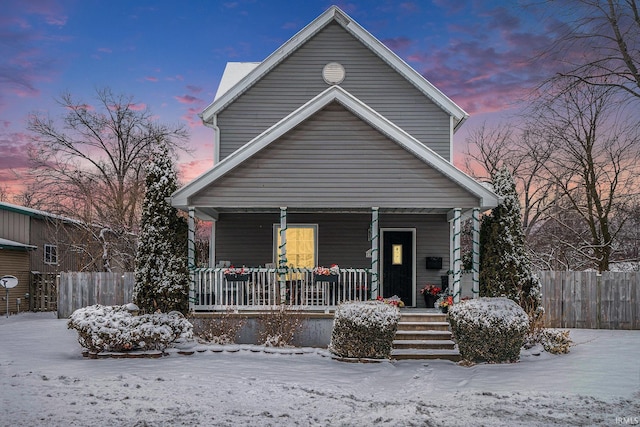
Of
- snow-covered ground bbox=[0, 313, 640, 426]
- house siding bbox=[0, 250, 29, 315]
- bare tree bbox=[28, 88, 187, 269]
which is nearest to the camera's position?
snow-covered ground bbox=[0, 313, 640, 426]

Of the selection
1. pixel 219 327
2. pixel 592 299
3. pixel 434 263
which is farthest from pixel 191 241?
pixel 592 299

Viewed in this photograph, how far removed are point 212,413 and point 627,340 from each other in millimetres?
11197

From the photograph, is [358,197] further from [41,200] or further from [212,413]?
[41,200]

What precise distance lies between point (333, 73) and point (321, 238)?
16.1ft

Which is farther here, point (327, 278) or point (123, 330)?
point (327, 278)

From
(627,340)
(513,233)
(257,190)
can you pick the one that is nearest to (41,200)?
(257,190)

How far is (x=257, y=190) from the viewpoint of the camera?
42.6ft

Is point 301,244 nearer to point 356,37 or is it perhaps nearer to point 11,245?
point 356,37

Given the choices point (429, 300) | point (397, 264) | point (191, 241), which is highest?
point (191, 241)

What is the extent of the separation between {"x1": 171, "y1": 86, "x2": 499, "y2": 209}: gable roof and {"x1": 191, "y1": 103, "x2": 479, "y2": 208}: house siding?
0.20 meters

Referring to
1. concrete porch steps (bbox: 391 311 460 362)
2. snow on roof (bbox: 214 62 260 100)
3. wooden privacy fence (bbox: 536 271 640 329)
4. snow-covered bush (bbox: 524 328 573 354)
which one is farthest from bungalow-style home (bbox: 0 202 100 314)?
wooden privacy fence (bbox: 536 271 640 329)

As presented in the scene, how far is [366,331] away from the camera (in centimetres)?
1126

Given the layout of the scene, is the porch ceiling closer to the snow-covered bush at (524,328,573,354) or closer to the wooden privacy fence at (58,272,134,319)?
the snow-covered bush at (524,328,573,354)

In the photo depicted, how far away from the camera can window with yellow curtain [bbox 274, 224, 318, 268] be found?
53.1 ft
